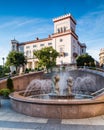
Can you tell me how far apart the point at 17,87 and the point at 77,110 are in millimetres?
18101

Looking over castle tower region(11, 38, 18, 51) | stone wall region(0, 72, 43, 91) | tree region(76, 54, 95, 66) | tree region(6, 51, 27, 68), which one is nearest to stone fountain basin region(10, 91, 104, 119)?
stone wall region(0, 72, 43, 91)

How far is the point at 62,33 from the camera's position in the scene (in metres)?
47.7

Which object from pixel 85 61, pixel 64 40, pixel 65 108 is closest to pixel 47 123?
pixel 65 108

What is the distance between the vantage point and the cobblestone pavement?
618cm

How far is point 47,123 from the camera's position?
6.66 metres

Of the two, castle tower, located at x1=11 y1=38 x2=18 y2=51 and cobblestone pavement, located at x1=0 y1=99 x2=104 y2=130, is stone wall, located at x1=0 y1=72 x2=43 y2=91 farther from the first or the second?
castle tower, located at x1=11 y1=38 x2=18 y2=51

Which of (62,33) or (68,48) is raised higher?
(62,33)

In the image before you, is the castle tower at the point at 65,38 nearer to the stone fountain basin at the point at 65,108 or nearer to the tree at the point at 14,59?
the tree at the point at 14,59

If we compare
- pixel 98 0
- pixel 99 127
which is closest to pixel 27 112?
pixel 99 127

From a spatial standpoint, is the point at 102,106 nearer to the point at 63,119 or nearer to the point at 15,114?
the point at 63,119

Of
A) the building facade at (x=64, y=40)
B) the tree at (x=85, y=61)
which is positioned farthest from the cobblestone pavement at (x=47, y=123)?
the building facade at (x=64, y=40)

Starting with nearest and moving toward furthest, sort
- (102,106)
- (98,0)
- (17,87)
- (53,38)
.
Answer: (102,106), (98,0), (17,87), (53,38)

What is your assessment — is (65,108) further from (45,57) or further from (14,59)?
(14,59)

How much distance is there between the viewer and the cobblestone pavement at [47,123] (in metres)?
6.18
